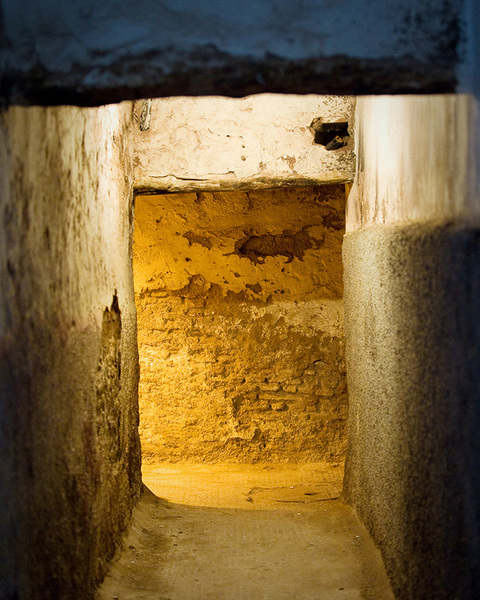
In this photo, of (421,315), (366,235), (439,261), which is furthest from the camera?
(366,235)

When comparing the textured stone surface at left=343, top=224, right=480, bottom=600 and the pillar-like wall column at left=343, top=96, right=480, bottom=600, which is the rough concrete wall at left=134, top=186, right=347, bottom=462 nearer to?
the pillar-like wall column at left=343, top=96, right=480, bottom=600

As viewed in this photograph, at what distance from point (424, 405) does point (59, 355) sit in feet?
3.98

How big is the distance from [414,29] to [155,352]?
3.82 m

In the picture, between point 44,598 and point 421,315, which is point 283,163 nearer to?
point 421,315

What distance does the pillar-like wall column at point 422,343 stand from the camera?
→ 178cm

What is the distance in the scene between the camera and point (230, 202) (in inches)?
195

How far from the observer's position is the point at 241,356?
203 inches

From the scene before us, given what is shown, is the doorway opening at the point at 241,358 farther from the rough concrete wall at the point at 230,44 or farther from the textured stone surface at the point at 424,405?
the rough concrete wall at the point at 230,44

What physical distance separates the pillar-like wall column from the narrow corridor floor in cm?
23

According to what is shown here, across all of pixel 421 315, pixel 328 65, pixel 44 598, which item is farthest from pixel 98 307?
pixel 328 65

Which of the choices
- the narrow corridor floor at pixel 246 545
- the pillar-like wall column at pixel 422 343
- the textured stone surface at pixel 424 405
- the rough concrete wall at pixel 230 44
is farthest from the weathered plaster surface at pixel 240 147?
the rough concrete wall at pixel 230 44

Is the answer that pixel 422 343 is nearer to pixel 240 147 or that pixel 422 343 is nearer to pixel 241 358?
pixel 240 147

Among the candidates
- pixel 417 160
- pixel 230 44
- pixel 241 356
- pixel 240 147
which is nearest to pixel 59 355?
pixel 230 44

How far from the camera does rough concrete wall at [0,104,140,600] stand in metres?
1.79
